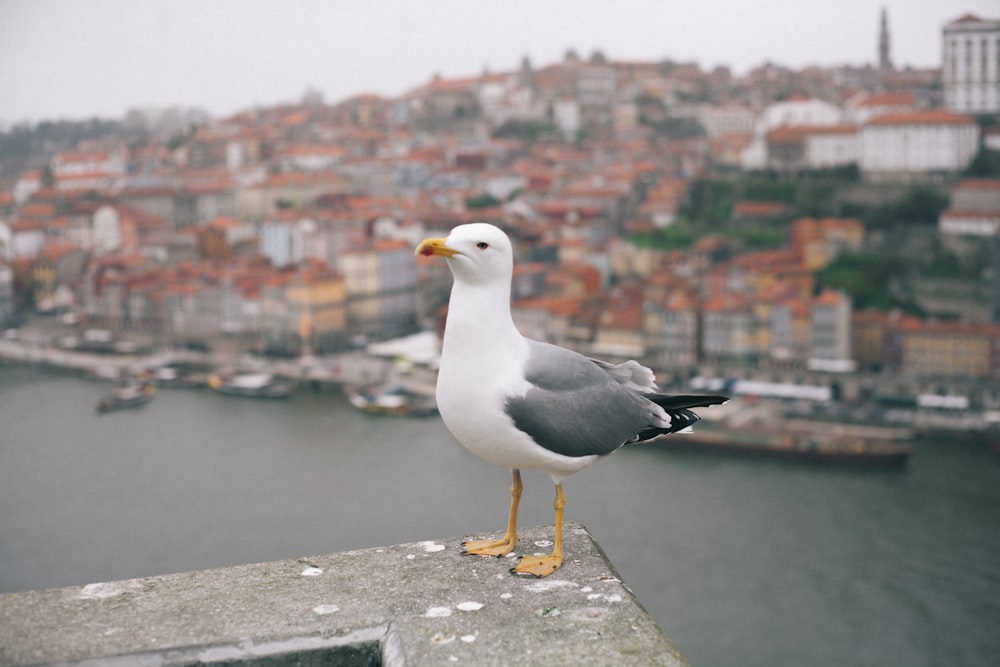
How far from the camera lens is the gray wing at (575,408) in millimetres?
722

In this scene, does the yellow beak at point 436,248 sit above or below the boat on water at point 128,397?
above

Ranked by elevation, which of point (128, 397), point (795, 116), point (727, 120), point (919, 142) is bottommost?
point (128, 397)

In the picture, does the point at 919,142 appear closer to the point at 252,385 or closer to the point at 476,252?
the point at 252,385

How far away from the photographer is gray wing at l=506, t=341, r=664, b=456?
2.37ft

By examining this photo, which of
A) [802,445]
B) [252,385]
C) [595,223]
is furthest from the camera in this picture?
[595,223]

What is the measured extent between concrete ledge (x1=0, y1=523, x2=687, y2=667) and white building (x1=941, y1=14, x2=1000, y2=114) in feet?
47.6

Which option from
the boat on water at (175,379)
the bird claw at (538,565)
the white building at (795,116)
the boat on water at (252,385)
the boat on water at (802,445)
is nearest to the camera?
the bird claw at (538,565)

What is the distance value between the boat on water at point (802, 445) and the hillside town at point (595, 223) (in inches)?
55.0

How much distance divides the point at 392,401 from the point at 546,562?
8.86 metres

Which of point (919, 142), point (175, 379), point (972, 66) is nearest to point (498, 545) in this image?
point (175, 379)

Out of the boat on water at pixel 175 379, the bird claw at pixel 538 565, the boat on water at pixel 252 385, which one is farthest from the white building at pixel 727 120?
the bird claw at pixel 538 565

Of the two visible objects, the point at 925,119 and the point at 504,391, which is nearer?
the point at 504,391

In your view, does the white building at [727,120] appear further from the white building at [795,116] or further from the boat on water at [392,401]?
the boat on water at [392,401]

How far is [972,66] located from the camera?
14.1m
